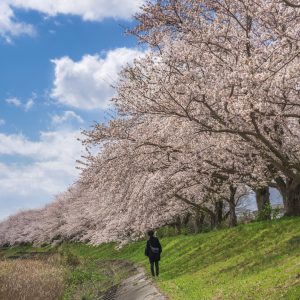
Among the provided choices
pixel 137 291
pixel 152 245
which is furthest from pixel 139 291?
pixel 152 245

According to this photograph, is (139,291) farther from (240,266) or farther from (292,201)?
(292,201)

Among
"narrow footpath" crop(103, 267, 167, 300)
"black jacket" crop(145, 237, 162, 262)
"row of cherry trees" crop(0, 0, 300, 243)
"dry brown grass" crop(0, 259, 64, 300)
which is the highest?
"row of cherry trees" crop(0, 0, 300, 243)

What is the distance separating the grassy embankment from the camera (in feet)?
42.9

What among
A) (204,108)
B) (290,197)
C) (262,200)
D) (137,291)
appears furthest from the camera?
(262,200)

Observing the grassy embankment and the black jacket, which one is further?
the black jacket

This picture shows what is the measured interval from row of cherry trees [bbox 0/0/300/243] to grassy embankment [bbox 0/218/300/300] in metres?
2.62

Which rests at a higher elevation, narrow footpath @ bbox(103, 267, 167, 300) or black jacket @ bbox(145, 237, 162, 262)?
black jacket @ bbox(145, 237, 162, 262)

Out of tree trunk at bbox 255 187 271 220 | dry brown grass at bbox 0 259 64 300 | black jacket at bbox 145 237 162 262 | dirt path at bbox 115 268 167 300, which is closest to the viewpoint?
dirt path at bbox 115 268 167 300

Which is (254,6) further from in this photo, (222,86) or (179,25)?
(179,25)

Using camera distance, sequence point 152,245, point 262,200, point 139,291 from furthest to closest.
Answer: point 262,200 < point 152,245 < point 139,291

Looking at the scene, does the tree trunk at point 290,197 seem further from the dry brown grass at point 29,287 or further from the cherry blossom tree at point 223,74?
the dry brown grass at point 29,287

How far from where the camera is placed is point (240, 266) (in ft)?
57.1

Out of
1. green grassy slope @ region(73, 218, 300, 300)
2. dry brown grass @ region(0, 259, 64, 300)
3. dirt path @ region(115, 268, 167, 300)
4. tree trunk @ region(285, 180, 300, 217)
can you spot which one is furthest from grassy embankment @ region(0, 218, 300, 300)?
dry brown grass @ region(0, 259, 64, 300)

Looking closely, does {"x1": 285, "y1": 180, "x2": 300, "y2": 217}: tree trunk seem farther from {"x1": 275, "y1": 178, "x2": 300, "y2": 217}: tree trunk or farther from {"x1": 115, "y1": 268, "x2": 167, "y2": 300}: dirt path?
{"x1": 115, "y1": 268, "x2": 167, "y2": 300}: dirt path
